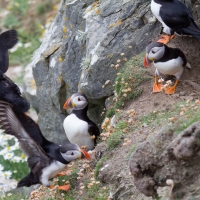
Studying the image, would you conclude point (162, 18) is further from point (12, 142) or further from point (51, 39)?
point (12, 142)

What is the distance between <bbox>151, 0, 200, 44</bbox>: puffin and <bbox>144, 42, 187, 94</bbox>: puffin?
33 centimetres

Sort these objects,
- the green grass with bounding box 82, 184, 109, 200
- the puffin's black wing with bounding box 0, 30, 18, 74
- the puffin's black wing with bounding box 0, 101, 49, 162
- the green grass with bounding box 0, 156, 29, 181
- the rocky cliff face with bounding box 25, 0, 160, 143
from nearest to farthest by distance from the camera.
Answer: the green grass with bounding box 82, 184, 109, 200 → the puffin's black wing with bounding box 0, 101, 49, 162 → the rocky cliff face with bounding box 25, 0, 160, 143 → the puffin's black wing with bounding box 0, 30, 18, 74 → the green grass with bounding box 0, 156, 29, 181

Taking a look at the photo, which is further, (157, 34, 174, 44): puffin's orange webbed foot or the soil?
(157, 34, 174, 44): puffin's orange webbed foot

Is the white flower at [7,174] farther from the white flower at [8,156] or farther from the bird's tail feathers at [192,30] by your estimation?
the bird's tail feathers at [192,30]

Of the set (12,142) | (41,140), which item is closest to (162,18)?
(41,140)

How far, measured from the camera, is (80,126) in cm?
689

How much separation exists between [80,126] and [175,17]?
166 centimetres

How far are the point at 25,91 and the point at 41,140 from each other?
4.04 metres

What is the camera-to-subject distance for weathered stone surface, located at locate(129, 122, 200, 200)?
13.4 feet

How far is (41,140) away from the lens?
5.86 m

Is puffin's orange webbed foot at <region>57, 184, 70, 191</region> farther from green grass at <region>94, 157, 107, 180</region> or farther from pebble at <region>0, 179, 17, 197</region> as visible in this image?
pebble at <region>0, 179, 17, 197</region>

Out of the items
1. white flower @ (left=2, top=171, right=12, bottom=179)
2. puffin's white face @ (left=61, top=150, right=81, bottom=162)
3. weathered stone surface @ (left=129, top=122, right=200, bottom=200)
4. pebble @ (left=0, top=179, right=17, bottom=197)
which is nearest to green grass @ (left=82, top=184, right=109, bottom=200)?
puffin's white face @ (left=61, top=150, right=81, bottom=162)

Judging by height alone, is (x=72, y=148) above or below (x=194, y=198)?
below

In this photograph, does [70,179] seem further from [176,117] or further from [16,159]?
[16,159]
